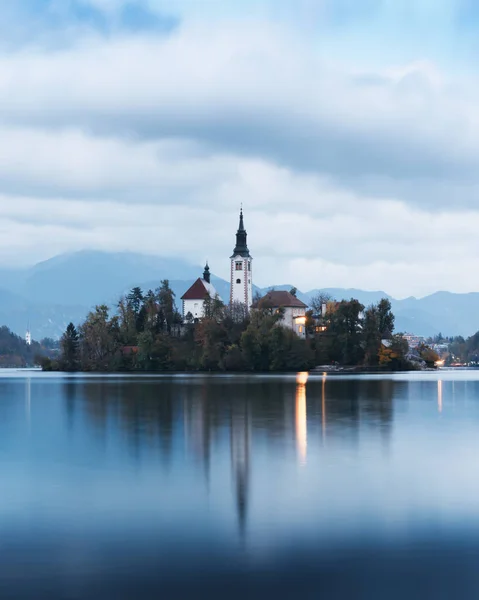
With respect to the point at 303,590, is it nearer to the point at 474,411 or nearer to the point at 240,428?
the point at 240,428

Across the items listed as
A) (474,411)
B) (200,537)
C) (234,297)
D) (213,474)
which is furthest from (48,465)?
(234,297)

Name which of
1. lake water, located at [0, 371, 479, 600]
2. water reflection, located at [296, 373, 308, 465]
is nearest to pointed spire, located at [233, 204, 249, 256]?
water reflection, located at [296, 373, 308, 465]

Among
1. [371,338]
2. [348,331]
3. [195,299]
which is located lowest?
[371,338]

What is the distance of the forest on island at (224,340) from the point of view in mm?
125438

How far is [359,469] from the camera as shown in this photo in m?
25.9

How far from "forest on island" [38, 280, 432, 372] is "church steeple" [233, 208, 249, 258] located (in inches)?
883

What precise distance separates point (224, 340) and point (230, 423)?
88.6 metres

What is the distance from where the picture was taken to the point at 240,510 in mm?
19312

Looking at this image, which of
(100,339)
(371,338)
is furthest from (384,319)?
(100,339)

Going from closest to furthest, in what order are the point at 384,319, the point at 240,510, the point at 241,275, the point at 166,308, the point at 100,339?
the point at 240,510, the point at 384,319, the point at 100,339, the point at 166,308, the point at 241,275

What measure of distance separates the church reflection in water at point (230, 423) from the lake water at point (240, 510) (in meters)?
0.17

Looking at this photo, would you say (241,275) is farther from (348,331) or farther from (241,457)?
(241,457)

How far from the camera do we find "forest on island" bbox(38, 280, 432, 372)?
12544 centimetres

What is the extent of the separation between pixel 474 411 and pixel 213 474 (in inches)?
1138
